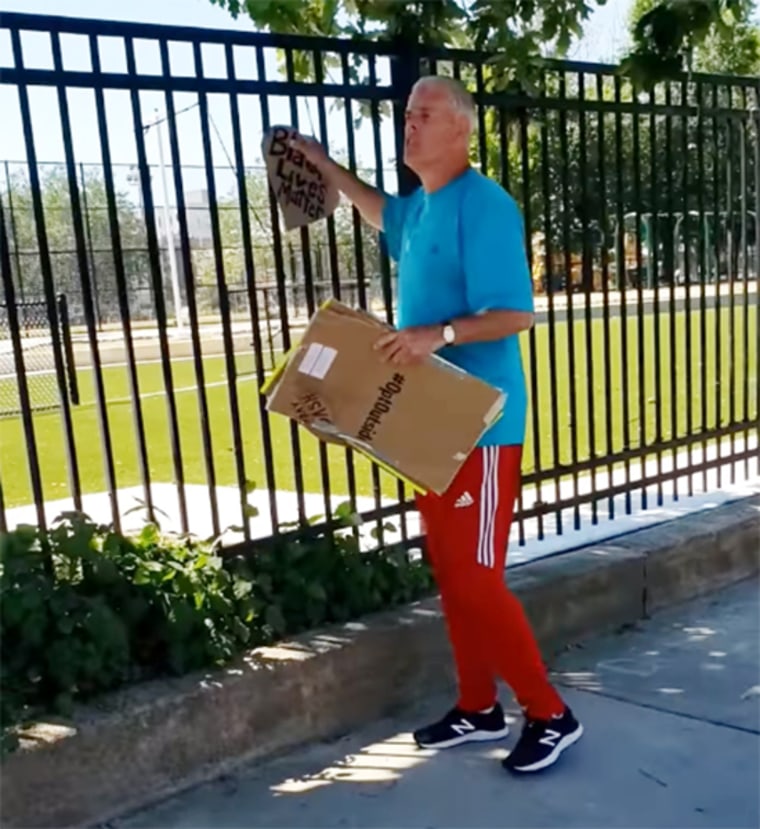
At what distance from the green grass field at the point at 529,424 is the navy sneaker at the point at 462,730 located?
1346 millimetres

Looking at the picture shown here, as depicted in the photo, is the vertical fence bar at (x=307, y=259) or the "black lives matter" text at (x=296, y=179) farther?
the vertical fence bar at (x=307, y=259)

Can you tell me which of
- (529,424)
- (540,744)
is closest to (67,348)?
(540,744)

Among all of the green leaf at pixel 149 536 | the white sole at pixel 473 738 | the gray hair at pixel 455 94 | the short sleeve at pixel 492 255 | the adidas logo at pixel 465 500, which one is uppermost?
the gray hair at pixel 455 94

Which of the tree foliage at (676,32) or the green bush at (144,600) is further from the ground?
the tree foliage at (676,32)

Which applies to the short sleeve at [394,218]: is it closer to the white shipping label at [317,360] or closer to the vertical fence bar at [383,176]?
the vertical fence bar at [383,176]

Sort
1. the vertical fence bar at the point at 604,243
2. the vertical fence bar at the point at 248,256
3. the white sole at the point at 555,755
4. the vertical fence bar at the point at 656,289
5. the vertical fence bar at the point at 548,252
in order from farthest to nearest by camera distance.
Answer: the vertical fence bar at the point at 656,289, the vertical fence bar at the point at 604,243, the vertical fence bar at the point at 548,252, the vertical fence bar at the point at 248,256, the white sole at the point at 555,755

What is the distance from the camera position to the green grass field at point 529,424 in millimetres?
4844

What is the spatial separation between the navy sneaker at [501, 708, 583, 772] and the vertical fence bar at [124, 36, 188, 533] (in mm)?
1218

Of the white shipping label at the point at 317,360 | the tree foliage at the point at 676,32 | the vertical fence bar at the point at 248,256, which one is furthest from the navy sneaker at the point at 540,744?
the tree foliage at the point at 676,32

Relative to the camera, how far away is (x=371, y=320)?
2766 millimetres

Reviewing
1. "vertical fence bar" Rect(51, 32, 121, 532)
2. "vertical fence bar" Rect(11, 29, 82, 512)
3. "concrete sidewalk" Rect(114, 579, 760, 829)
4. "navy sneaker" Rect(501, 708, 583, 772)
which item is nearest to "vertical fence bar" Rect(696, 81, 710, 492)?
"concrete sidewalk" Rect(114, 579, 760, 829)

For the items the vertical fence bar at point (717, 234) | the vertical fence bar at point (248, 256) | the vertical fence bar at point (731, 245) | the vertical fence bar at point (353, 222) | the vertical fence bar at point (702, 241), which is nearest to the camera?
the vertical fence bar at point (248, 256)

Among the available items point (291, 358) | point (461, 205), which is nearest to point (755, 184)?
point (461, 205)

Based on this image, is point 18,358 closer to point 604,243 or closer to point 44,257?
point 44,257
